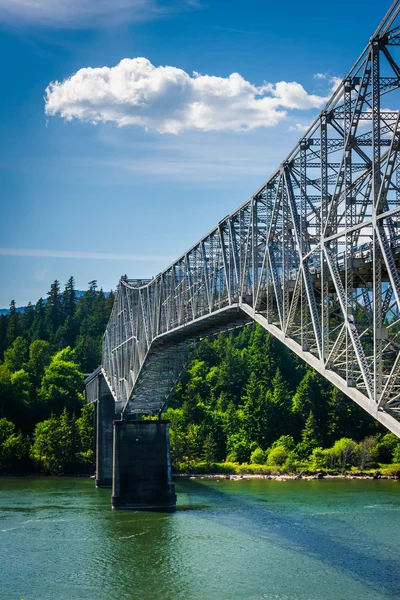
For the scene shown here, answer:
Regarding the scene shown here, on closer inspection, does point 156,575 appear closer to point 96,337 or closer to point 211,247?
point 211,247

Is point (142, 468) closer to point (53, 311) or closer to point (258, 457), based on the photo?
point (258, 457)

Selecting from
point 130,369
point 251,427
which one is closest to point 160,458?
point 130,369

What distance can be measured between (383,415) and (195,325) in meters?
31.5

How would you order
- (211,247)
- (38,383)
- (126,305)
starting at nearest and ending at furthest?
(211,247)
(126,305)
(38,383)

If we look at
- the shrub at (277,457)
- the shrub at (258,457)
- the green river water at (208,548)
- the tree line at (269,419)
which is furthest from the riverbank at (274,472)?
the green river water at (208,548)

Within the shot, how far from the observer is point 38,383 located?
12812cm

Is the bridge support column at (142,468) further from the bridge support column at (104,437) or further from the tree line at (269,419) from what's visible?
the tree line at (269,419)

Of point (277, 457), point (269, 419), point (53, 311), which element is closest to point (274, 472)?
point (277, 457)

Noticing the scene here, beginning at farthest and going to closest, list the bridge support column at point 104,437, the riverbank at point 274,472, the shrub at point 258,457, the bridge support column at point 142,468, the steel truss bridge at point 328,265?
the shrub at point 258,457
the riverbank at point 274,472
the bridge support column at point 104,437
the bridge support column at point 142,468
the steel truss bridge at point 328,265

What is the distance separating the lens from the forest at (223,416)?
100375 mm

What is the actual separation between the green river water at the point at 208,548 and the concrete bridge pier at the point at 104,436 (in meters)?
11.3

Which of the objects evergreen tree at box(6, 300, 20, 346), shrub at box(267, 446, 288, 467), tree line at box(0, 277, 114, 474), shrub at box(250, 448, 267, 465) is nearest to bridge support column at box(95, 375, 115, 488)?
tree line at box(0, 277, 114, 474)

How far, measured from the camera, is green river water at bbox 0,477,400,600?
38.6 meters

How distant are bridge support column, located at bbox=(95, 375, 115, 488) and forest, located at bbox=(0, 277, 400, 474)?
9.06m
